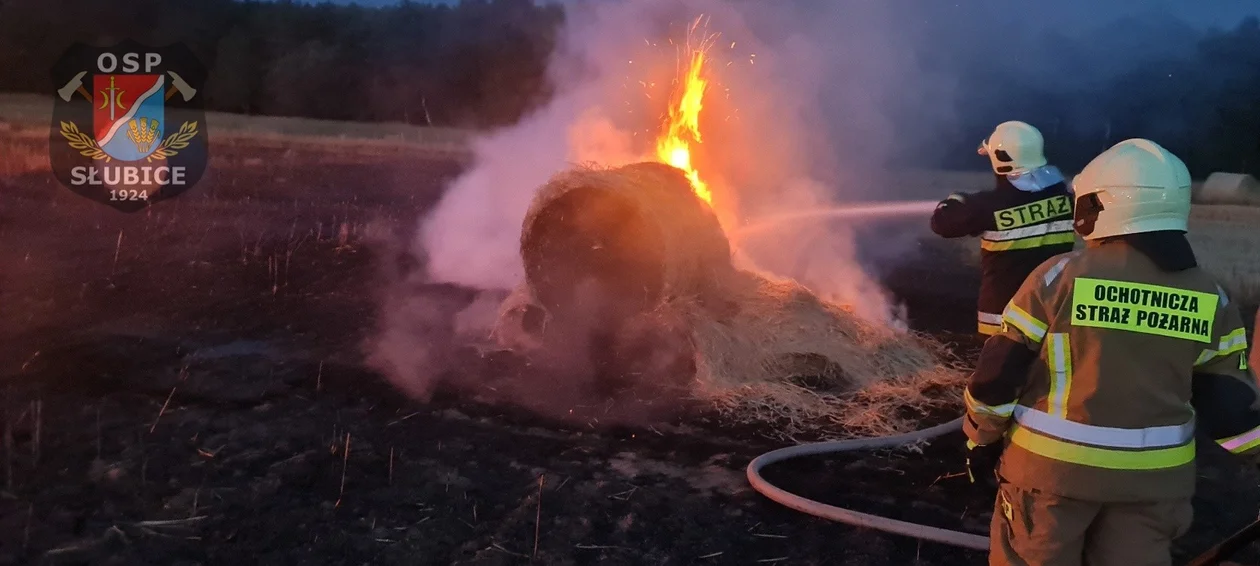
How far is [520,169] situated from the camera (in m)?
11.3

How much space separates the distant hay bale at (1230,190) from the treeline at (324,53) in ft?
60.5

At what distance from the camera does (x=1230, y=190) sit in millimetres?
14805

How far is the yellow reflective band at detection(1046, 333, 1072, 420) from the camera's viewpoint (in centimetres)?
255

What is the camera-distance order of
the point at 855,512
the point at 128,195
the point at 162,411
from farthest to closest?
the point at 128,195 → the point at 162,411 → the point at 855,512

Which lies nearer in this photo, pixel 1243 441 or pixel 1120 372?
pixel 1120 372

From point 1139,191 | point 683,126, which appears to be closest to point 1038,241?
point 1139,191

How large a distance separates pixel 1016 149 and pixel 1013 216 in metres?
0.41

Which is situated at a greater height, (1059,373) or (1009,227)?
(1009,227)

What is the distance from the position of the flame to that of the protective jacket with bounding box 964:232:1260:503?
257 inches

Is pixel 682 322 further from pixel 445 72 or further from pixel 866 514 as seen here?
pixel 445 72

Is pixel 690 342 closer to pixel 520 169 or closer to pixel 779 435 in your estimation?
pixel 779 435

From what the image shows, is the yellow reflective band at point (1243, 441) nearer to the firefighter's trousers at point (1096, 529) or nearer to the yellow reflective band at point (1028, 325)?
the firefighter's trousers at point (1096, 529)

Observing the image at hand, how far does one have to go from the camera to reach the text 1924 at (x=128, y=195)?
13945 millimetres

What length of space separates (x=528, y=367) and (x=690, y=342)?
1338 mm
